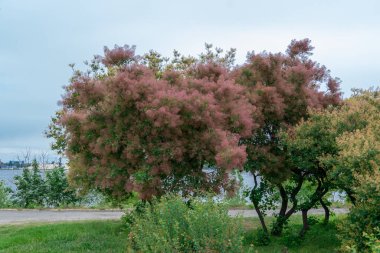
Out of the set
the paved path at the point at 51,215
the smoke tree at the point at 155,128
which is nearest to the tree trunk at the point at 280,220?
the smoke tree at the point at 155,128

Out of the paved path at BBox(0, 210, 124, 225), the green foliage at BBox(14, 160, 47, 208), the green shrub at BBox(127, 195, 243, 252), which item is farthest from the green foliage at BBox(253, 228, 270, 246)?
the green foliage at BBox(14, 160, 47, 208)

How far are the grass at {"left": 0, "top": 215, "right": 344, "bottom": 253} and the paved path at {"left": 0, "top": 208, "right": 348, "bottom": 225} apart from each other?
9.13 feet

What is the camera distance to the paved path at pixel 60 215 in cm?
1759

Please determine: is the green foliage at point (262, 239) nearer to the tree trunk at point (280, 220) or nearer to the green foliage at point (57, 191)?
the tree trunk at point (280, 220)

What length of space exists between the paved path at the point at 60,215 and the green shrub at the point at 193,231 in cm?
919

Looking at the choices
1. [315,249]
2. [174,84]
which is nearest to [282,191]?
[315,249]

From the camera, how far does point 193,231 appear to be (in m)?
7.33

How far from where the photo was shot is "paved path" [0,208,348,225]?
17.6 metres

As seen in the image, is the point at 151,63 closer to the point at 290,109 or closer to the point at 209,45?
the point at 209,45

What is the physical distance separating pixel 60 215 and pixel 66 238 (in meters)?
6.59

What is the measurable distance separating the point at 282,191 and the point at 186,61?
4.91 meters

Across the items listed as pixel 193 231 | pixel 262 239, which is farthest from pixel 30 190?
pixel 193 231

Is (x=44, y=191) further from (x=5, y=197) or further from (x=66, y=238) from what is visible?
(x=66, y=238)

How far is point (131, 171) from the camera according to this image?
10297 mm
